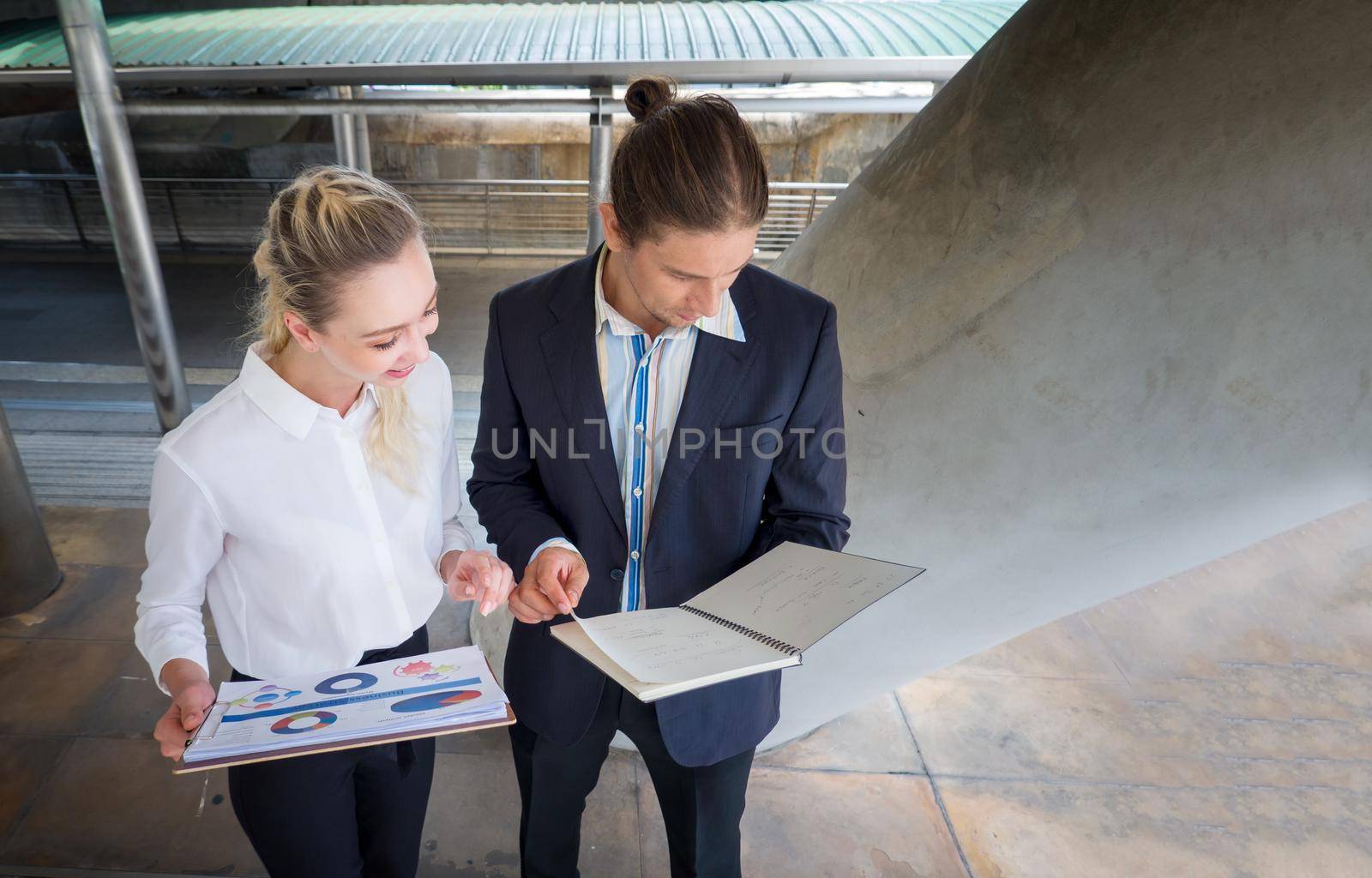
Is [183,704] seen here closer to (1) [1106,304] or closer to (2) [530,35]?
(1) [1106,304]

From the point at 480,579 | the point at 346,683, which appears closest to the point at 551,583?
the point at 480,579

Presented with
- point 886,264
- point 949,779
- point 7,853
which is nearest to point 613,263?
point 886,264

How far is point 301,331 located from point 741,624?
0.91 metres

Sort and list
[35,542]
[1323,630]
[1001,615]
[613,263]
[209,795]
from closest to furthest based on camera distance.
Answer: [613,263], [1001,615], [209,795], [35,542], [1323,630]

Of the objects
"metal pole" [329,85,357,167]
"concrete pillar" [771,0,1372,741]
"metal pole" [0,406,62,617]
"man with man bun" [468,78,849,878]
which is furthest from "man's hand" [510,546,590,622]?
"metal pole" [329,85,357,167]

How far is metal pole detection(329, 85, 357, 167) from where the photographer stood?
26.4 feet

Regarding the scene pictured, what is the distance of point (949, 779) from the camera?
3.08 m

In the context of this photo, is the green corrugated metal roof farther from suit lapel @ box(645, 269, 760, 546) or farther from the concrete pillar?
suit lapel @ box(645, 269, 760, 546)

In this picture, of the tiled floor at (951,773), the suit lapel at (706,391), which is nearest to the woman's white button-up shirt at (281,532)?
the suit lapel at (706,391)

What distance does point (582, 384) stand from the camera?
5.09 ft

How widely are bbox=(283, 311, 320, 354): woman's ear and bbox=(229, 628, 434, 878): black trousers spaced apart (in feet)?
2.16

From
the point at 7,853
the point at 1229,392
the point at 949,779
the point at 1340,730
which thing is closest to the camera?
the point at 1229,392

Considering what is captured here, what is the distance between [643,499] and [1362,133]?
143 cm

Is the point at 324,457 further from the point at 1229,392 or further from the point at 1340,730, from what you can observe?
the point at 1340,730
